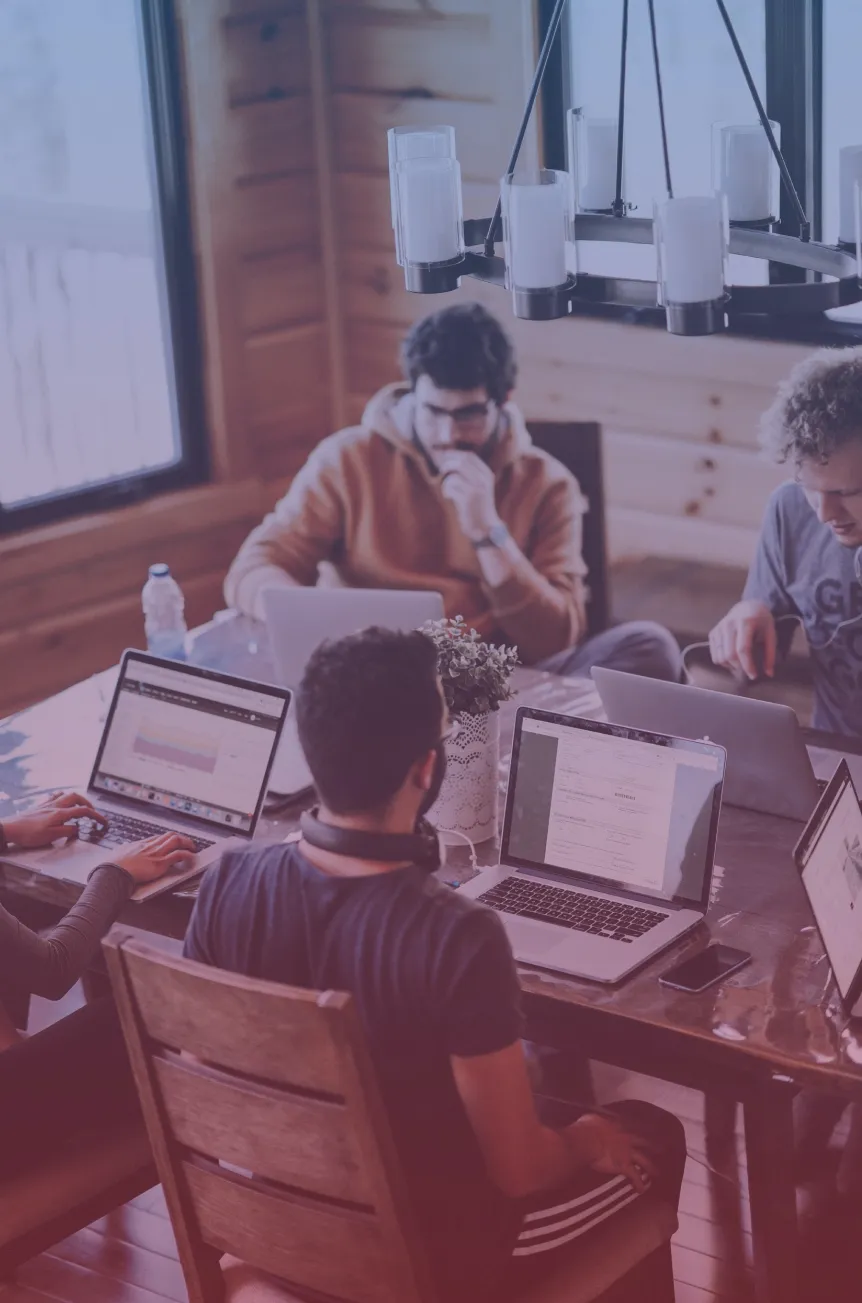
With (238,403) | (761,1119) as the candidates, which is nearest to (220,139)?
(238,403)

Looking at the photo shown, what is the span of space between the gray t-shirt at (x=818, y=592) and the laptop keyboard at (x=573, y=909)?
122 cm

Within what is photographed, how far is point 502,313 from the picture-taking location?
4.09 metres

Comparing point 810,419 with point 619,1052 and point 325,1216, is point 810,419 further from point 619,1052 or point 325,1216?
point 325,1216

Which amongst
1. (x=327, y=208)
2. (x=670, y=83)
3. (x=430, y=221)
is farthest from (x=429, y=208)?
(x=327, y=208)

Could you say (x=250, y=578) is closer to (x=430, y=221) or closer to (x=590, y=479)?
(x=590, y=479)

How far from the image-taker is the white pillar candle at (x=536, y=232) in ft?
7.44

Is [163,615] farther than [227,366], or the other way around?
[227,366]

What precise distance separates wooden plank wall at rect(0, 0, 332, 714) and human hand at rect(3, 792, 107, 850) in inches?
59.6

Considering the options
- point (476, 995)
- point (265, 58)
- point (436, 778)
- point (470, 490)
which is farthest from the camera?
point (265, 58)

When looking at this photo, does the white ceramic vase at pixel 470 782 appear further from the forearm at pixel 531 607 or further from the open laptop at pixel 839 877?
the forearm at pixel 531 607

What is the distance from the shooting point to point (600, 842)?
2.39 metres

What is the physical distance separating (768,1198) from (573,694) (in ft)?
3.93

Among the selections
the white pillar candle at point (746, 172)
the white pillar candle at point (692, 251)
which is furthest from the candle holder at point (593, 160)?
the white pillar candle at point (692, 251)

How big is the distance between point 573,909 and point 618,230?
1.03m
